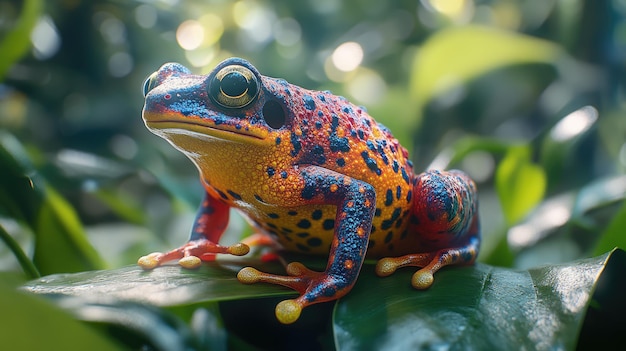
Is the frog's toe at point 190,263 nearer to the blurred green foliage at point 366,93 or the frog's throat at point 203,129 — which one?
the frog's throat at point 203,129

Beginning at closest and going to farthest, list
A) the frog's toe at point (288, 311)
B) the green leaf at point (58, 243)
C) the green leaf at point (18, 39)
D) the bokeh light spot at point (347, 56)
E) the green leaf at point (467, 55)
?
the frog's toe at point (288, 311) → the green leaf at point (58, 243) → the green leaf at point (18, 39) → the green leaf at point (467, 55) → the bokeh light spot at point (347, 56)

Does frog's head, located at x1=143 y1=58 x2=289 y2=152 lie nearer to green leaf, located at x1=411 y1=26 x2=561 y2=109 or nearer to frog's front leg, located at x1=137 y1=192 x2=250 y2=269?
frog's front leg, located at x1=137 y1=192 x2=250 y2=269

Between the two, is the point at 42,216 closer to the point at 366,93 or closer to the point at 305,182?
the point at 305,182

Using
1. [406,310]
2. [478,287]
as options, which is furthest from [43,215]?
[478,287]

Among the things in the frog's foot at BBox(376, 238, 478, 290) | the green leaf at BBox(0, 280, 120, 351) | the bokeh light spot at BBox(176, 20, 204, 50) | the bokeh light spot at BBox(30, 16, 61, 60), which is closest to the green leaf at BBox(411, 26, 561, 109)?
the bokeh light spot at BBox(176, 20, 204, 50)

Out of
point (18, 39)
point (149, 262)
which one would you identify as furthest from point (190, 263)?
point (18, 39)

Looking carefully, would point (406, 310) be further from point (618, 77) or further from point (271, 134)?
point (618, 77)

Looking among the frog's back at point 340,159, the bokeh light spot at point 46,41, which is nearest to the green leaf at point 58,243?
the frog's back at point 340,159
